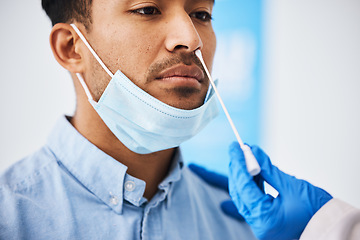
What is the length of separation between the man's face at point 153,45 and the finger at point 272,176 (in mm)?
255

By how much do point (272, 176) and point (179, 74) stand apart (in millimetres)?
379

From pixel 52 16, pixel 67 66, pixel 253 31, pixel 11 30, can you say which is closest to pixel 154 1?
pixel 67 66

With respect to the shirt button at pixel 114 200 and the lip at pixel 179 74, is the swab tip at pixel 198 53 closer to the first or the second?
the lip at pixel 179 74

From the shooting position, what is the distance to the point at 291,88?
2457mm

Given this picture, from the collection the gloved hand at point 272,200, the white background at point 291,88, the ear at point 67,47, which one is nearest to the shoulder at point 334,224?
the gloved hand at point 272,200

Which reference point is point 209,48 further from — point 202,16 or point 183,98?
point 183,98

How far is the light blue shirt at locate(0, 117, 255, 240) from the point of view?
34.7 inches

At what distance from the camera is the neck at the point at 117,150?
1054 millimetres

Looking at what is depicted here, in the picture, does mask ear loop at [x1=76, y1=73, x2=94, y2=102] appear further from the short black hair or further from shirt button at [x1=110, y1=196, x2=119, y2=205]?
shirt button at [x1=110, y1=196, x2=119, y2=205]

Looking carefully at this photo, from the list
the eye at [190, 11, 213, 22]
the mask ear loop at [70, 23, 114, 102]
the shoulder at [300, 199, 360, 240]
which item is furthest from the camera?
the eye at [190, 11, 213, 22]

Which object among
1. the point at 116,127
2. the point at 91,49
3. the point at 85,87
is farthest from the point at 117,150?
the point at 91,49

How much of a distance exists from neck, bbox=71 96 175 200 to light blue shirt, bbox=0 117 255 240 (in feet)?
0.13

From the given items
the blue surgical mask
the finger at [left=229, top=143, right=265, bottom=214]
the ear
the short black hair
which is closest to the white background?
the short black hair

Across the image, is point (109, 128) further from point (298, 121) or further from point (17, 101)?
point (298, 121)
